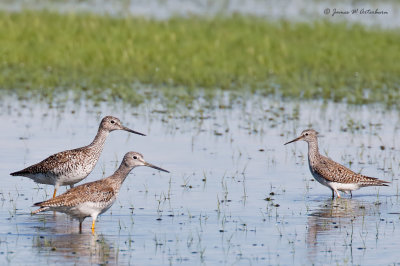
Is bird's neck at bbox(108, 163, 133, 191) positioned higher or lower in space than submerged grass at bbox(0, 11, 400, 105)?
lower

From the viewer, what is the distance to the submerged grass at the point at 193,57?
82.9ft

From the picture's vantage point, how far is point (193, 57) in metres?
28.6

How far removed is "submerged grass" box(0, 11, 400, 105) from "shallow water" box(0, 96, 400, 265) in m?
2.09

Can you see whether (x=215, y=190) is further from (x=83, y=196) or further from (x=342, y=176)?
(x=83, y=196)

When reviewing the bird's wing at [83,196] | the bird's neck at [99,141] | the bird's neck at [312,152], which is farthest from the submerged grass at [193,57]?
the bird's wing at [83,196]

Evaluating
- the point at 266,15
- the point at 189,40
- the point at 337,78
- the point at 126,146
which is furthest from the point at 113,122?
the point at 266,15

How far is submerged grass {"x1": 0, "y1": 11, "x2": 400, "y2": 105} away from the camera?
2527 centimetres

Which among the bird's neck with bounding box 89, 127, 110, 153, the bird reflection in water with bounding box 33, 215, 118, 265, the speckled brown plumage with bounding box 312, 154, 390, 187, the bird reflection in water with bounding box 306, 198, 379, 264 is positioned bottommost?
the bird reflection in water with bounding box 33, 215, 118, 265

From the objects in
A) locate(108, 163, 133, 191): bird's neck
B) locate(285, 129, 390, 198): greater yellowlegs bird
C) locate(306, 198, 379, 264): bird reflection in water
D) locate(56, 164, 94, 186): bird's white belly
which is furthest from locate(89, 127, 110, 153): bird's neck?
locate(285, 129, 390, 198): greater yellowlegs bird

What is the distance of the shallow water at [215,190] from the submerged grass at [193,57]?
2.09 m

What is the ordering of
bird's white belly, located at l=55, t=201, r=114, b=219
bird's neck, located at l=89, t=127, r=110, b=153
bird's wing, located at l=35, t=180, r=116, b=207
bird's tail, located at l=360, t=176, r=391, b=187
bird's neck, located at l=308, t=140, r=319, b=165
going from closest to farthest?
bird's wing, located at l=35, t=180, r=116, b=207
bird's white belly, located at l=55, t=201, r=114, b=219
bird's neck, located at l=89, t=127, r=110, b=153
bird's tail, located at l=360, t=176, r=391, b=187
bird's neck, located at l=308, t=140, r=319, b=165

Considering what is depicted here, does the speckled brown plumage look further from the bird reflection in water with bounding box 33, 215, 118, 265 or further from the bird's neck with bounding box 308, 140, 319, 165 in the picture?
the bird reflection in water with bounding box 33, 215, 118, 265

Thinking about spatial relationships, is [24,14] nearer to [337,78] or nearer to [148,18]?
[148,18]

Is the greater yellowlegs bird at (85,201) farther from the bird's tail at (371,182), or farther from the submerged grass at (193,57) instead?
the submerged grass at (193,57)
